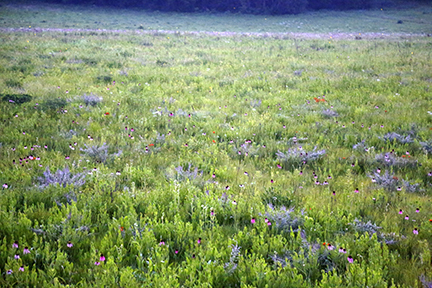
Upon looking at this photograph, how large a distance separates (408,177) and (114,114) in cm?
647

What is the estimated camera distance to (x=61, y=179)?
4.30m

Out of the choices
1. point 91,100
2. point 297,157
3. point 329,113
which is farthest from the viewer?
point 91,100

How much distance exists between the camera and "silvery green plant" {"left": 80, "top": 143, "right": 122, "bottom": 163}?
539cm

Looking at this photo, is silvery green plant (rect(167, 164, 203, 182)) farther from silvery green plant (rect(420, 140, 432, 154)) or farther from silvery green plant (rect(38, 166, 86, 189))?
silvery green plant (rect(420, 140, 432, 154))

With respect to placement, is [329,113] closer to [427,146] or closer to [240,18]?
[427,146]

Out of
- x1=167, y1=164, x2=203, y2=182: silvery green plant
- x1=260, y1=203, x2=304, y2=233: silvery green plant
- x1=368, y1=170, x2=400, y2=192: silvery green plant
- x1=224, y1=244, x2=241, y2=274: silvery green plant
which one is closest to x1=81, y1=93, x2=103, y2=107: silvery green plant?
x1=167, y1=164, x2=203, y2=182: silvery green plant

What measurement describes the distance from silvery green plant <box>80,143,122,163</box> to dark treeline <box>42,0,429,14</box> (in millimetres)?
72853

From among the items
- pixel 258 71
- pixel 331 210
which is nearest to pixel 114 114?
pixel 331 210

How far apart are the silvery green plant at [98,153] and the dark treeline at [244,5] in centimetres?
7285

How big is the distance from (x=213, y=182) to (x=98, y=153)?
2.23m

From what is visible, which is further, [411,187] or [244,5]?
[244,5]

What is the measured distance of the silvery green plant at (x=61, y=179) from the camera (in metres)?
4.24

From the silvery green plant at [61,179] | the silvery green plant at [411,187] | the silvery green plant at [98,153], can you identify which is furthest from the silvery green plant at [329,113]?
the silvery green plant at [61,179]

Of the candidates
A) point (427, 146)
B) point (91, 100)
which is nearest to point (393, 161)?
point (427, 146)
